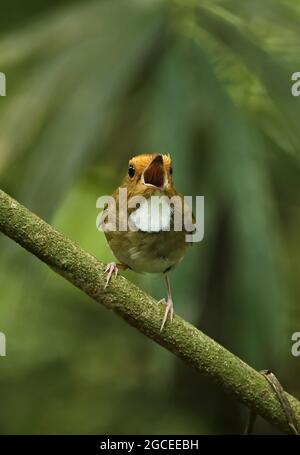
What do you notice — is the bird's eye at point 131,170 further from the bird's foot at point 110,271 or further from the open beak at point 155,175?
the bird's foot at point 110,271

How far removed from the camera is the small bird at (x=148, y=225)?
1681 millimetres

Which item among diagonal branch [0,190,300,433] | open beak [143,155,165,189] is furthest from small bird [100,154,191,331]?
diagonal branch [0,190,300,433]

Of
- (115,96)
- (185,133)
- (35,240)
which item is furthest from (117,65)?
(35,240)

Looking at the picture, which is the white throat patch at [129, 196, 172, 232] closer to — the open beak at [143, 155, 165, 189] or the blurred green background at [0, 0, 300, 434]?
the open beak at [143, 155, 165, 189]

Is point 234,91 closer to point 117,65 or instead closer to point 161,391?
point 117,65

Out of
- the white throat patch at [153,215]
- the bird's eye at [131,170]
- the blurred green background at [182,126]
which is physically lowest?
the white throat patch at [153,215]

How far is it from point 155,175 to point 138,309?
0.40m

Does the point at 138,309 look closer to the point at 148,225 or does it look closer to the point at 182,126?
the point at 148,225

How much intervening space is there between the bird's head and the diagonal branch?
34cm

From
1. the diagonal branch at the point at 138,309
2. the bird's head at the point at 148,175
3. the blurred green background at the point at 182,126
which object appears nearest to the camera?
the diagonal branch at the point at 138,309

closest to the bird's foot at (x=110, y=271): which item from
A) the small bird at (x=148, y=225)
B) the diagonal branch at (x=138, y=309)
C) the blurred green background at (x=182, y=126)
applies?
the diagonal branch at (x=138, y=309)

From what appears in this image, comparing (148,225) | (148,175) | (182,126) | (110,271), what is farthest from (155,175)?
(182,126)

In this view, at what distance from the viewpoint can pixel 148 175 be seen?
1686 mm

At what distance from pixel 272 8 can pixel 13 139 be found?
2.81 feet
